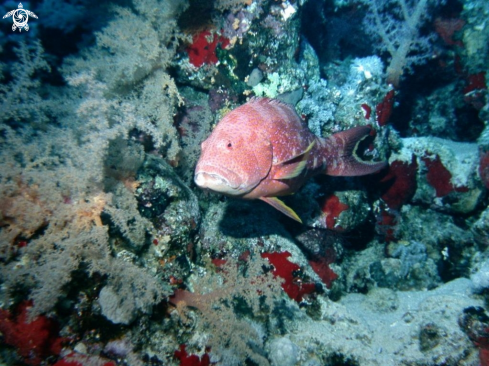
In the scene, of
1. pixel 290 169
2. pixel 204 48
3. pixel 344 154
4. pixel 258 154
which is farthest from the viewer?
pixel 204 48

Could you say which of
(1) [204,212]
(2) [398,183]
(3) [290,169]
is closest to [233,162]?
(3) [290,169]

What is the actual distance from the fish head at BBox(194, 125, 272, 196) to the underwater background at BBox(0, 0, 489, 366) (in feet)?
3.84

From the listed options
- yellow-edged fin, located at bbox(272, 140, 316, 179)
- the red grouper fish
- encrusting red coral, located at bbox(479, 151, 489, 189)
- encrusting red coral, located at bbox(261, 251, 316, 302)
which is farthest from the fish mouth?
encrusting red coral, located at bbox(479, 151, 489, 189)

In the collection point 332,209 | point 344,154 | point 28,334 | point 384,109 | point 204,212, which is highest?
point 384,109

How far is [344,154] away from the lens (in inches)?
164

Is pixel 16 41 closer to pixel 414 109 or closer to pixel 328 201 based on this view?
pixel 328 201

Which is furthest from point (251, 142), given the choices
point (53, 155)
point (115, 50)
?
point (115, 50)

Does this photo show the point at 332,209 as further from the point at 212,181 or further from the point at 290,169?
the point at 212,181

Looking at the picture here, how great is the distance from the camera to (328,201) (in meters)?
4.84

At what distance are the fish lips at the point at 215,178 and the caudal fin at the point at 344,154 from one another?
2059 mm

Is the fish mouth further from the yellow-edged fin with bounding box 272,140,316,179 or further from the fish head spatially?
the yellow-edged fin with bounding box 272,140,316,179

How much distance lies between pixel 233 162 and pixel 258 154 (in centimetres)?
34

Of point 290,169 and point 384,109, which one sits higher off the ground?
point 384,109

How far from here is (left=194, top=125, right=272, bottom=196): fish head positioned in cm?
246
